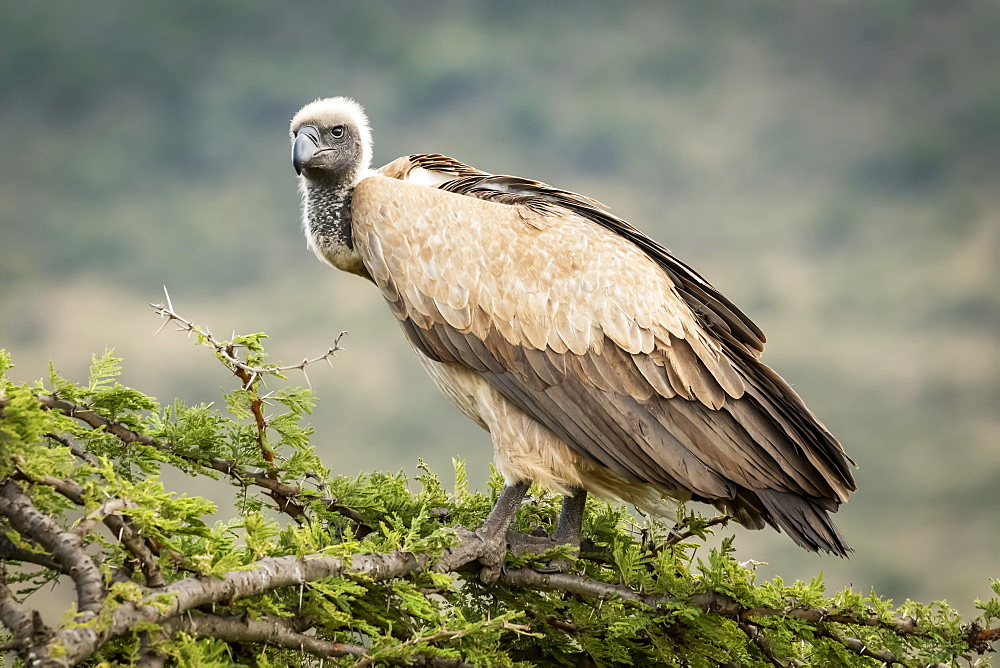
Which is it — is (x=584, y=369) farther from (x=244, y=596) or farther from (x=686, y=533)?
(x=244, y=596)

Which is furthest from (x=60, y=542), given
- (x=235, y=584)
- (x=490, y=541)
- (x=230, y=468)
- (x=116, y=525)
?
(x=490, y=541)

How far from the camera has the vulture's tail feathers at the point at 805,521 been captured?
235 cm

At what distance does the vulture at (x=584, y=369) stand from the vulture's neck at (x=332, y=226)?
3.8 inches

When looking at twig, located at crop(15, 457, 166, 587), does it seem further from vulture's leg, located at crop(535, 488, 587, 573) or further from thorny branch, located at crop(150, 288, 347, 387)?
vulture's leg, located at crop(535, 488, 587, 573)

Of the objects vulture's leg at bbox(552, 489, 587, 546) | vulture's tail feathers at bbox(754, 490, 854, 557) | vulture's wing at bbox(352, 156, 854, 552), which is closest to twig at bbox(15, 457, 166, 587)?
vulture's wing at bbox(352, 156, 854, 552)

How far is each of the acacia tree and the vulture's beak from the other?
3.13ft

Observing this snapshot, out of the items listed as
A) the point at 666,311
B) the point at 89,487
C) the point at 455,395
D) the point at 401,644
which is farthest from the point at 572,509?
the point at 89,487

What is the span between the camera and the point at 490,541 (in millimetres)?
2305

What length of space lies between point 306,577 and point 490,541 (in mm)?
747

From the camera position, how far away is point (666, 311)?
100 inches

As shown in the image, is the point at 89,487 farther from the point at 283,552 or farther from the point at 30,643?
the point at 283,552

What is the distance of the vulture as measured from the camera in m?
2.41

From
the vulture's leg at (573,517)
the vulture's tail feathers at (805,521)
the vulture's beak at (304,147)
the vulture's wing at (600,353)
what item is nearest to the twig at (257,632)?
the vulture's wing at (600,353)

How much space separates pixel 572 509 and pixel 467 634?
36.7 inches
